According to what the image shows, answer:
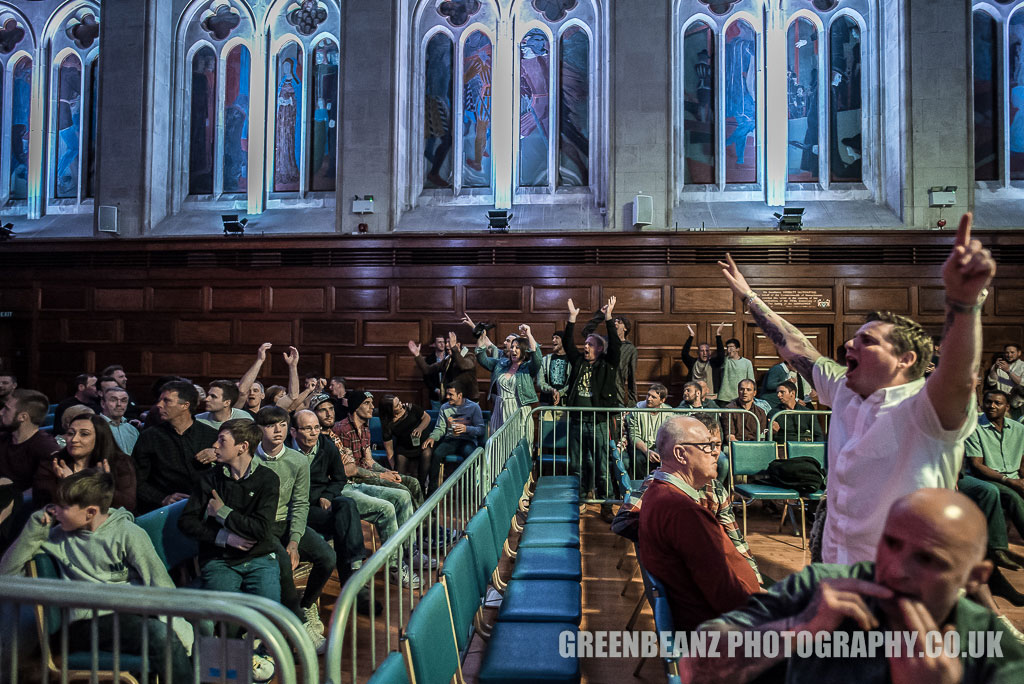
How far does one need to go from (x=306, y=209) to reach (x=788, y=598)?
10867mm

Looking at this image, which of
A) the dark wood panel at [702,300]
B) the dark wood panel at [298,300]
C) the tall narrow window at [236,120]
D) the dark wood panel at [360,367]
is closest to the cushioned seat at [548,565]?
the dark wood panel at [702,300]

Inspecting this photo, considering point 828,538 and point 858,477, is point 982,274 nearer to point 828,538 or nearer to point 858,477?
point 858,477

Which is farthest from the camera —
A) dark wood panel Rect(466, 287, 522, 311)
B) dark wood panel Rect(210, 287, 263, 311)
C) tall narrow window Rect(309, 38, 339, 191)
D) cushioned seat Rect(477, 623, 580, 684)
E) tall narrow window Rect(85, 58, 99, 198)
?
tall narrow window Rect(85, 58, 99, 198)

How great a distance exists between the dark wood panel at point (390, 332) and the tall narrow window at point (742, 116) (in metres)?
5.78

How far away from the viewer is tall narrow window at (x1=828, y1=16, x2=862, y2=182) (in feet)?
33.4

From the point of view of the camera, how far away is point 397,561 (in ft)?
7.72

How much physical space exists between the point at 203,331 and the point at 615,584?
8.69 m

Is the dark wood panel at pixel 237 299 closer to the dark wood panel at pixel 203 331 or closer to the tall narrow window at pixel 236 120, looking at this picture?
the dark wood panel at pixel 203 331

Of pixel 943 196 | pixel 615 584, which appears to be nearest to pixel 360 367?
pixel 615 584

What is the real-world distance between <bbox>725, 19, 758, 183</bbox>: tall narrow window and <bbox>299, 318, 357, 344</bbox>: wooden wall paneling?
6.76 m

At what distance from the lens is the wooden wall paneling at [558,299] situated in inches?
391

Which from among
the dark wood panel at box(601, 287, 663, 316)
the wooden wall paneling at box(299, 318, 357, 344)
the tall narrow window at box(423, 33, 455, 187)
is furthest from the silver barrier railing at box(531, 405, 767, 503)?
the tall narrow window at box(423, 33, 455, 187)

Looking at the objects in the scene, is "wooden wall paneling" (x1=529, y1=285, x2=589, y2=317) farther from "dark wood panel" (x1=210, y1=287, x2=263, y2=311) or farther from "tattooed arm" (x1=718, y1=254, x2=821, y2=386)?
"tattooed arm" (x1=718, y1=254, x2=821, y2=386)

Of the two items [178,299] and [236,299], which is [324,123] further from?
[178,299]
